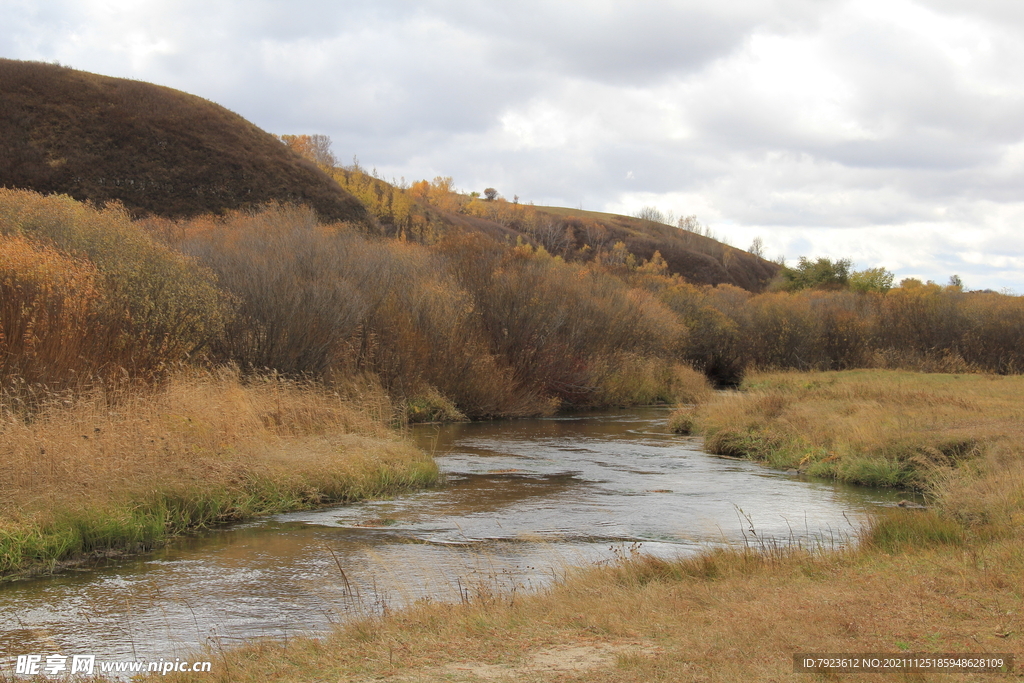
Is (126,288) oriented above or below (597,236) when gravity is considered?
below

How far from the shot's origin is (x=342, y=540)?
41.6ft

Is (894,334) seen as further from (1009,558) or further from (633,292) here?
(1009,558)

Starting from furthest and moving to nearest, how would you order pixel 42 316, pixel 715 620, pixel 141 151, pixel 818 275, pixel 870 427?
pixel 818 275 < pixel 141 151 < pixel 870 427 < pixel 42 316 < pixel 715 620

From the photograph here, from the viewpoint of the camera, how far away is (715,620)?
6.89 metres

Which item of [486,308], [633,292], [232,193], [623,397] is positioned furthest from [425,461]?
[232,193]

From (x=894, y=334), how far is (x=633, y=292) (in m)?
17.7

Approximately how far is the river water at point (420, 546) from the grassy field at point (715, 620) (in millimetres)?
1236

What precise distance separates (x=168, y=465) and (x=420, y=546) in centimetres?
467

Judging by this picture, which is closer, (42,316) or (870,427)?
(42,316)

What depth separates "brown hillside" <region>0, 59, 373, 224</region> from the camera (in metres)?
59.4

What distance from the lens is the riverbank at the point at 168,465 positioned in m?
11.5

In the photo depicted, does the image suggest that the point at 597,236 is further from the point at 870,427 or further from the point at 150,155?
the point at 870,427

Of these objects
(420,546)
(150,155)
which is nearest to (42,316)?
(420,546)

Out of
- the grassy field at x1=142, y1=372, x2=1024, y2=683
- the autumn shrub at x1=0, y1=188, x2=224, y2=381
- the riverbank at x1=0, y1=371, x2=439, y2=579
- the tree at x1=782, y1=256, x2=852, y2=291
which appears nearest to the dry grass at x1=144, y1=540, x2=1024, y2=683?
the grassy field at x1=142, y1=372, x2=1024, y2=683
